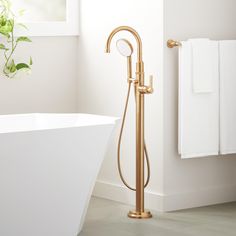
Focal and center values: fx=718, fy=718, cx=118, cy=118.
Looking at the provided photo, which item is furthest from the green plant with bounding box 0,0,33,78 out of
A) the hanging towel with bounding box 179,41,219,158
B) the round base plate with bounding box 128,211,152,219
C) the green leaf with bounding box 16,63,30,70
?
the round base plate with bounding box 128,211,152,219

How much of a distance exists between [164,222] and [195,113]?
0.79 meters

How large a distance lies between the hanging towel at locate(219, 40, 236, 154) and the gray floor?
1.55ft

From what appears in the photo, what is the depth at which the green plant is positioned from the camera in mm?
5180

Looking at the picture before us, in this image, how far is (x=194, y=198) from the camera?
16.8ft

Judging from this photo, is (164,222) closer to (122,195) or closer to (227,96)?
(122,195)

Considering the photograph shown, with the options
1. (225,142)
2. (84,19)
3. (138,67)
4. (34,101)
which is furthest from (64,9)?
(225,142)

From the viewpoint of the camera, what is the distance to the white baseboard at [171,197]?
4.98 meters

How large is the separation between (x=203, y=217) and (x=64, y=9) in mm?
1967

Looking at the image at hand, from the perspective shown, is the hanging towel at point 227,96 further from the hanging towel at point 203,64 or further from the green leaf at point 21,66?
the green leaf at point 21,66

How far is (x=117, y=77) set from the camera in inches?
208

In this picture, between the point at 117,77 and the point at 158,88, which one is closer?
the point at 158,88

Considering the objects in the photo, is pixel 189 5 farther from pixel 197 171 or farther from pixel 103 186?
pixel 103 186

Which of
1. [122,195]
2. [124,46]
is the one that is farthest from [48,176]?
[122,195]

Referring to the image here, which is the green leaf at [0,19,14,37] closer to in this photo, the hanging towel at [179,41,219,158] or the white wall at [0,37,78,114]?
the white wall at [0,37,78,114]
